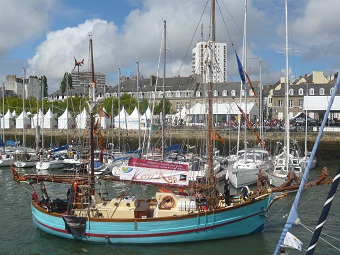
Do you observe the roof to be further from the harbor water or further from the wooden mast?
the wooden mast

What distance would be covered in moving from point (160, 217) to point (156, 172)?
9.26ft

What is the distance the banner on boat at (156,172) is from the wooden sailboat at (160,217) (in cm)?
74

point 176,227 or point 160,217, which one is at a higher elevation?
point 160,217

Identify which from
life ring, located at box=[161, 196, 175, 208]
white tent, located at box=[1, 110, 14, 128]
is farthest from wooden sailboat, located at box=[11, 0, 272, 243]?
white tent, located at box=[1, 110, 14, 128]

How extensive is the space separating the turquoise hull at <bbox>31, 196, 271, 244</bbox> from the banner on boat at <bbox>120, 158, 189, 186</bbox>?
2442 millimetres

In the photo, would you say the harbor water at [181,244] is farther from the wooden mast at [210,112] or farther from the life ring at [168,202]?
the wooden mast at [210,112]

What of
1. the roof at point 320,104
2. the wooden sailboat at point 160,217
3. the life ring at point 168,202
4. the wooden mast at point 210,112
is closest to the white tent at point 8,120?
the roof at point 320,104

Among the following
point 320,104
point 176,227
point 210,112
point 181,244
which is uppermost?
point 320,104

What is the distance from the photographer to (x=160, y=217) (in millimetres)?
18625

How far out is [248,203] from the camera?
19.3 metres

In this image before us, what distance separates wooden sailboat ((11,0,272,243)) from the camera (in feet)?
61.5

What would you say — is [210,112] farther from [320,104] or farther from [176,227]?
[320,104]

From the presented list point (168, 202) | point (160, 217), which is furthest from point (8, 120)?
point (160, 217)

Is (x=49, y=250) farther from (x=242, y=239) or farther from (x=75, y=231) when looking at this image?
(x=242, y=239)
